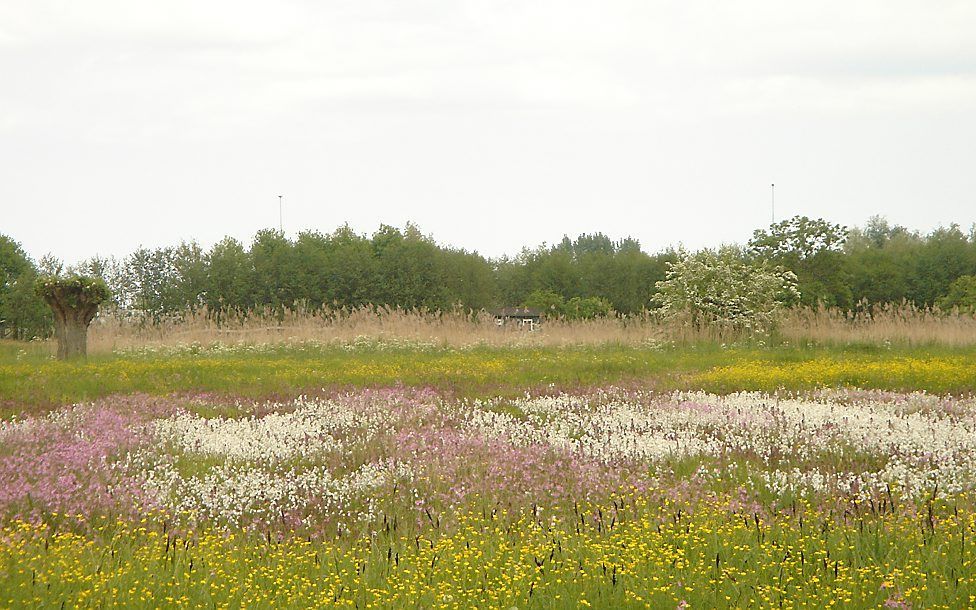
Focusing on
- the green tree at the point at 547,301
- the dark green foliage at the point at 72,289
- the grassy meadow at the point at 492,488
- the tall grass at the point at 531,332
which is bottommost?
the grassy meadow at the point at 492,488

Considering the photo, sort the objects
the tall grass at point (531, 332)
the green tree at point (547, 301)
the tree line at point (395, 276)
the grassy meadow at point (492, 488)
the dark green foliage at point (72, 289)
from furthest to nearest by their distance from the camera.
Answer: the green tree at point (547, 301) < the tree line at point (395, 276) < the tall grass at point (531, 332) < the dark green foliage at point (72, 289) < the grassy meadow at point (492, 488)

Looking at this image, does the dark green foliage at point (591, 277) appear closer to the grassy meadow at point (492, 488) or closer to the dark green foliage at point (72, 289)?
the dark green foliage at point (72, 289)

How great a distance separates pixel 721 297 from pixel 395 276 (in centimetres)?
2484

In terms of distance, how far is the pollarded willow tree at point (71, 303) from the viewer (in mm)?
21422

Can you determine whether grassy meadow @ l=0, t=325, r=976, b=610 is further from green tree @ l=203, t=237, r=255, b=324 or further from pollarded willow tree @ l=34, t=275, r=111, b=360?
green tree @ l=203, t=237, r=255, b=324

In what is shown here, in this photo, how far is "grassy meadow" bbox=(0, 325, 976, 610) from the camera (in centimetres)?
499

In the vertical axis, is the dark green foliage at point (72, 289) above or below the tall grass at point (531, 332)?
above

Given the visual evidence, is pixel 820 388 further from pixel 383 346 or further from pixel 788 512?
pixel 383 346

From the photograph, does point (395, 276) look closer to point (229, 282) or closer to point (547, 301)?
point (229, 282)

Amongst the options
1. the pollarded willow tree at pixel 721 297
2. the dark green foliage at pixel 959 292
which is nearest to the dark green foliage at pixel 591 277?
the dark green foliage at pixel 959 292

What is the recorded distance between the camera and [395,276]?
4809 centimetres

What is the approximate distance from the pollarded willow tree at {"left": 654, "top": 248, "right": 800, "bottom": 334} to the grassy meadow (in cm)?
908

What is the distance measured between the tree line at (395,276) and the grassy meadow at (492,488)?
2536 cm

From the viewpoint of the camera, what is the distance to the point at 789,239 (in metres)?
42.1
